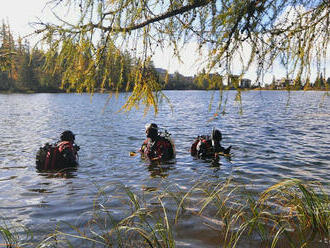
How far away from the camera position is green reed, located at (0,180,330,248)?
10.5 ft

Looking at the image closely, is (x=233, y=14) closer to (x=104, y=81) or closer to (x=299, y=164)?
(x=104, y=81)

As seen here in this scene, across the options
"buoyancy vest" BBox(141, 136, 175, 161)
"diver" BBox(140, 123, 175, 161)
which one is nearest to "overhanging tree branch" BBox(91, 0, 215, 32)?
"diver" BBox(140, 123, 175, 161)

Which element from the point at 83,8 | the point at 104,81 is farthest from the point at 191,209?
the point at 83,8

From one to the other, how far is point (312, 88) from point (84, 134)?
15053 millimetres

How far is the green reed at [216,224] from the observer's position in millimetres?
3193

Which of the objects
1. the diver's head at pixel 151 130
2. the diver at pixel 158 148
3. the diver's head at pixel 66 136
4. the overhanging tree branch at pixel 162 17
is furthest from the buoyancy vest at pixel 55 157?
the overhanging tree branch at pixel 162 17

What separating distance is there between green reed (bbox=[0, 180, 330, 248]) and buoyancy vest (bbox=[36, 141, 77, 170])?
2.84m

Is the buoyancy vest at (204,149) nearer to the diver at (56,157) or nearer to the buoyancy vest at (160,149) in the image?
the buoyancy vest at (160,149)

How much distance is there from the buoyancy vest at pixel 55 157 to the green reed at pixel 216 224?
9.31 ft

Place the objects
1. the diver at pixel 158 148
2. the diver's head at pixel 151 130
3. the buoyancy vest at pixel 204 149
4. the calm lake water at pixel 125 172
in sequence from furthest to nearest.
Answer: the buoyancy vest at pixel 204 149
the diver at pixel 158 148
the diver's head at pixel 151 130
the calm lake water at pixel 125 172

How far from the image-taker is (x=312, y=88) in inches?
98.7

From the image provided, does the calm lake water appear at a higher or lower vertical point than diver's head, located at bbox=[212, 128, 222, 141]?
lower

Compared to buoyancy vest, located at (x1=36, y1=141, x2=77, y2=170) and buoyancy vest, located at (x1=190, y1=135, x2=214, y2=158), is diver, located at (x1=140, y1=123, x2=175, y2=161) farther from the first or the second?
buoyancy vest, located at (x1=36, y1=141, x2=77, y2=170)

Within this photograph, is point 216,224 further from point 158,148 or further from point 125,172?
point 158,148
